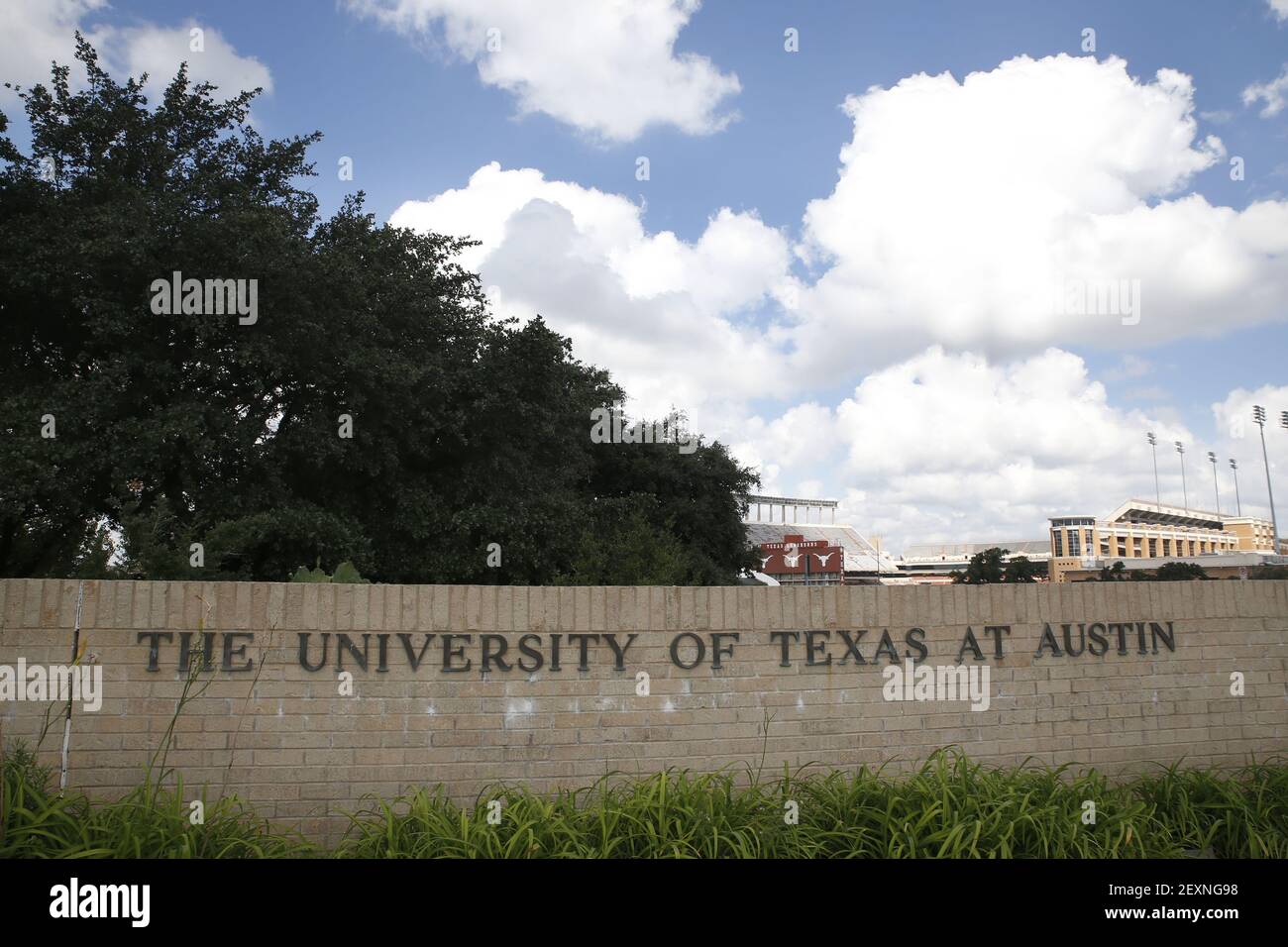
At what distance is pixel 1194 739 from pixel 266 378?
1468 cm

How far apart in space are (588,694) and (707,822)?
1219 millimetres

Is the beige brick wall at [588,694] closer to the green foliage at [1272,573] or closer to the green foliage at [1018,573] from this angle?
the green foliage at [1272,573]

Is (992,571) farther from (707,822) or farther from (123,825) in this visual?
(123,825)

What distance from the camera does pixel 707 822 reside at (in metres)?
5.59

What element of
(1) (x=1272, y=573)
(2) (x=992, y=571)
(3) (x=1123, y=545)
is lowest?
(1) (x=1272, y=573)

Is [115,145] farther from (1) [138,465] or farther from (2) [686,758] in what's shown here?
(2) [686,758]

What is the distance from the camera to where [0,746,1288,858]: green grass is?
5230 mm

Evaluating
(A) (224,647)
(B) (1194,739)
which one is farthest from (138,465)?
(B) (1194,739)

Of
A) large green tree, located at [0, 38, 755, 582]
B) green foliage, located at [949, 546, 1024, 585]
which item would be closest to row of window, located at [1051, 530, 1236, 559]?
green foliage, located at [949, 546, 1024, 585]

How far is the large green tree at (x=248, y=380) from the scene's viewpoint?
13883 millimetres

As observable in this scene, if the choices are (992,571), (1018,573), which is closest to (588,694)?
(1018,573)

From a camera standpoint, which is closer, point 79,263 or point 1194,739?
point 1194,739

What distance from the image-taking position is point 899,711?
679 cm
